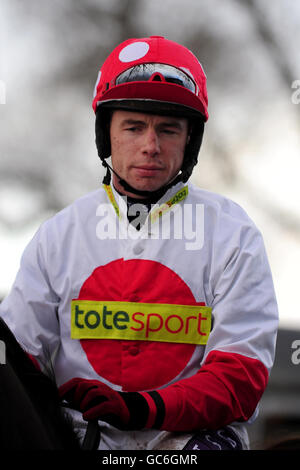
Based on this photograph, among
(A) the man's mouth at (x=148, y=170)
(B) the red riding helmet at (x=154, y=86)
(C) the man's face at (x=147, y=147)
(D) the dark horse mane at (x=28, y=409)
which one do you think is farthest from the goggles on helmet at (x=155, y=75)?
(D) the dark horse mane at (x=28, y=409)

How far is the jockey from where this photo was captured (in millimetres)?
1792

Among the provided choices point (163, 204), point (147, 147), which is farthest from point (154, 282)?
point (147, 147)

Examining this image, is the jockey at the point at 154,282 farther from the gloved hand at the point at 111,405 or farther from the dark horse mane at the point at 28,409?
the dark horse mane at the point at 28,409

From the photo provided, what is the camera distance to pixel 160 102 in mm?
1975

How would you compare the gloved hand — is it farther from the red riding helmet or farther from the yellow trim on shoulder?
the red riding helmet

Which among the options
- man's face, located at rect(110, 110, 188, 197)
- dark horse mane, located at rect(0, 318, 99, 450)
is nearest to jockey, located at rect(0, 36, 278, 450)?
man's face, located at rect(110, 110, 188, 197)

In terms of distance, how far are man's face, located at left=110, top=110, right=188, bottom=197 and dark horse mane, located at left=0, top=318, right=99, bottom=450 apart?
0.77 metres

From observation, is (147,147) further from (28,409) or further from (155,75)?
(28,409)

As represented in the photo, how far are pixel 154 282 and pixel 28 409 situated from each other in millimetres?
691

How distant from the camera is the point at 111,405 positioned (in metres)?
1.58

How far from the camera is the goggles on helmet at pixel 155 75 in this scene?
2037 mm

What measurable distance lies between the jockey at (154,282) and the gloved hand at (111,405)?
1 cm
